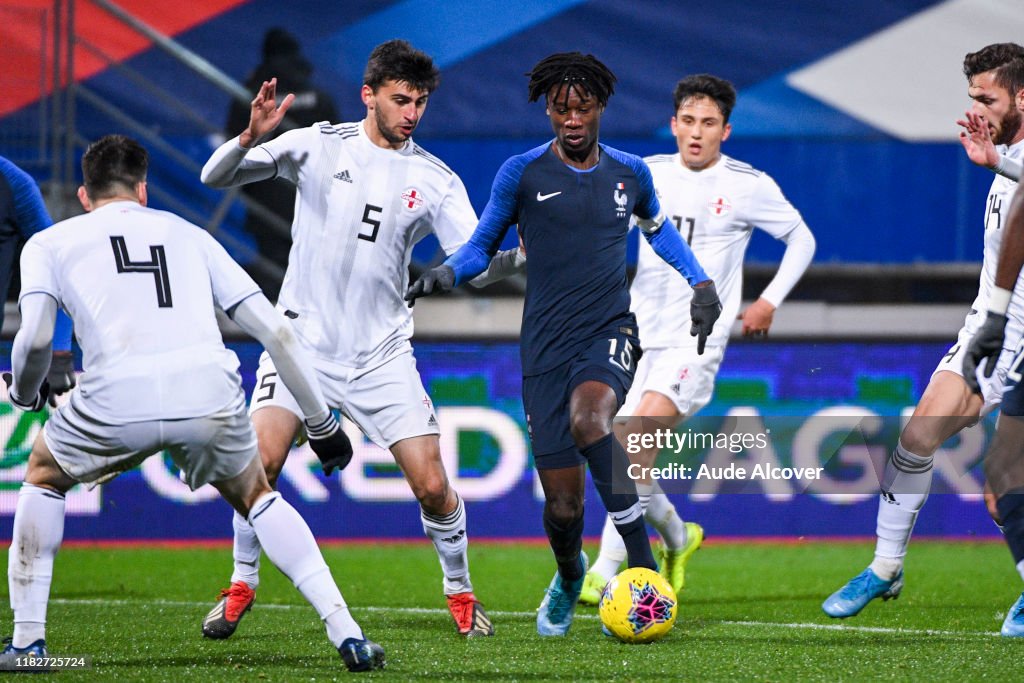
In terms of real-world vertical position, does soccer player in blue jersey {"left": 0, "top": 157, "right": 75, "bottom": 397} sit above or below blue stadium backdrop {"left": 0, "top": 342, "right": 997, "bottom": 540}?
above

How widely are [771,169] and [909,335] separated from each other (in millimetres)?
2308

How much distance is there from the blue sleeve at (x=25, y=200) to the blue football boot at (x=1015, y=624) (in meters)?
4.39

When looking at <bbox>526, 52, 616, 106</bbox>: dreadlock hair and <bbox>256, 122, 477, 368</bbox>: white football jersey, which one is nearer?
<bbox>526, 52, 616, 106</bbox>: dreadlock hair

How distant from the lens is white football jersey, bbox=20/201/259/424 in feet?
15.9

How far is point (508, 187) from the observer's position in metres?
6.02

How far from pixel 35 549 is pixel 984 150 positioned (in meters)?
3.85

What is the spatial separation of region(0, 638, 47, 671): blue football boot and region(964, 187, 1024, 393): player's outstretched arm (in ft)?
10.8

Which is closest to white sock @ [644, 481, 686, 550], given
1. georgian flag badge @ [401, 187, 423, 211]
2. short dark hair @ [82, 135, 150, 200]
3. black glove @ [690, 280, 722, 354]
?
black glove @ [690, 280, 722, 354]

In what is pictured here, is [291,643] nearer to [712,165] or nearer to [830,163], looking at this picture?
[712,165]

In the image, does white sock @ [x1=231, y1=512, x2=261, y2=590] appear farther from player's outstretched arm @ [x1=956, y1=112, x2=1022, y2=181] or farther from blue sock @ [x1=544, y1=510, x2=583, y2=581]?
player's outstretched arm @ [x1=956, y1=112, x2=1022, y2=181]

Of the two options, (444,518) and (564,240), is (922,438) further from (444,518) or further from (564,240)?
(444,518)

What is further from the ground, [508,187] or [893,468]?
[508,187]

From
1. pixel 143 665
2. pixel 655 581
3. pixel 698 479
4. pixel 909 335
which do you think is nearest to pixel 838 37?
pixel 909 335

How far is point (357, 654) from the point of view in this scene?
4840 millimetres
